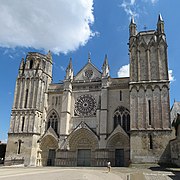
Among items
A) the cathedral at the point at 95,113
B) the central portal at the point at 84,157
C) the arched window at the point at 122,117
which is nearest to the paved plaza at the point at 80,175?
the cathedral at the point at 95,113

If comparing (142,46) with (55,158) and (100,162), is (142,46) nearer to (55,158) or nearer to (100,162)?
(100,162)

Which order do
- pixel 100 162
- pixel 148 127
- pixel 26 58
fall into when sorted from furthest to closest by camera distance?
pixel 26 58
pixel 100 162
pixel 148 127

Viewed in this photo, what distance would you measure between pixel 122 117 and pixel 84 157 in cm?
740

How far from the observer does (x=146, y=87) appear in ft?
93.9

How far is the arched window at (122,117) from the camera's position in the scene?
30.7m

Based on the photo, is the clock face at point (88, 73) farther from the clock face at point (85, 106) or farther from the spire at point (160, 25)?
the spire at point (160, 25)

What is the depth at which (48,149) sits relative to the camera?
32.8 meters

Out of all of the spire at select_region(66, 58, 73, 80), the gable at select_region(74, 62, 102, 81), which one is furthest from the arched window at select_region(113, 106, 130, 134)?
the spire at select_region(66, 58, 73, 80)

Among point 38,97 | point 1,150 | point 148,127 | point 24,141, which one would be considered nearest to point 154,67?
point 148,127

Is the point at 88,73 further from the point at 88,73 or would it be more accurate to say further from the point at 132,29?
the point at 132,29

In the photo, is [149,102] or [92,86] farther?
[92,86]

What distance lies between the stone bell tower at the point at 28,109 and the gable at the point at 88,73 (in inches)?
202

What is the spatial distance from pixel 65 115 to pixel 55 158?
19.3 feet

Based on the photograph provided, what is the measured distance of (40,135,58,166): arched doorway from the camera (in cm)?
3238
